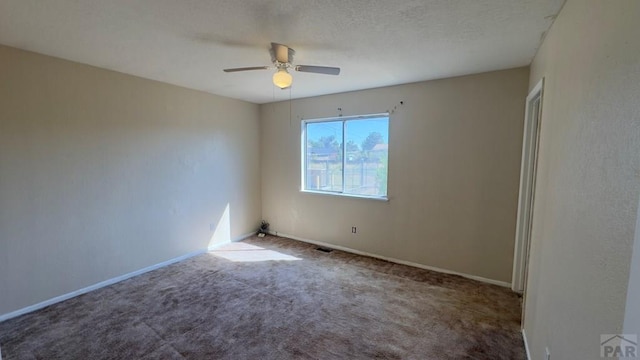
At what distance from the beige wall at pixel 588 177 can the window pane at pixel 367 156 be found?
216 centimetres

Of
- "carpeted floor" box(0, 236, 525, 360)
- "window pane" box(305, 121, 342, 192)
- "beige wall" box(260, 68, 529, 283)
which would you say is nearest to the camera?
"carpeted floor" box(0, 236, 525, 360)

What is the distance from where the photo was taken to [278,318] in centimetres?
257

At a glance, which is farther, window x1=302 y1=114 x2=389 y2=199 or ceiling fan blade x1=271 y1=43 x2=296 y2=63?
window x1=302 y1=114 x2=389 y2=199

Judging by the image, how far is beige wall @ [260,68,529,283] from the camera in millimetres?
3076

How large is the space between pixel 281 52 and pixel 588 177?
2.17m

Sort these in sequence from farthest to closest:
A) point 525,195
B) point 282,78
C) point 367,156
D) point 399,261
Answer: point 367,156
point 399,261
point 525,195
point 282,78

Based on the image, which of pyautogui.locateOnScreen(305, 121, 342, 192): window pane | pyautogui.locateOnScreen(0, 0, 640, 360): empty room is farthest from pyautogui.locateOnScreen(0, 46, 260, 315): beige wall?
pyautogui.locateOnScreen(305, 121, 342, 192): window pane

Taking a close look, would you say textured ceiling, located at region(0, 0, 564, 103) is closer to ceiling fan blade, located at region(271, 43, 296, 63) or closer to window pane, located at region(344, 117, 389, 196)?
ceiling fan blade, located at region(271, 43, 296, 63)

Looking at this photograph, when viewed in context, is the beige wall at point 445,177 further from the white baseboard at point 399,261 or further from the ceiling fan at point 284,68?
the ceiling fan at point 284,68

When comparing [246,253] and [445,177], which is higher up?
[445,177]

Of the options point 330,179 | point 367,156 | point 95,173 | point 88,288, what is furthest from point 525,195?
point 88,288

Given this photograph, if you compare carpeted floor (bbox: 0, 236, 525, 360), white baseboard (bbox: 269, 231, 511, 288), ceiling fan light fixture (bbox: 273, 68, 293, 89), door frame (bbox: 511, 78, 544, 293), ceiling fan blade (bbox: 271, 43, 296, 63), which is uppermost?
ceiling fan blade (bbox: 271, 43, 296, 63)

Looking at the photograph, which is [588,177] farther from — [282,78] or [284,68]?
[284,68]

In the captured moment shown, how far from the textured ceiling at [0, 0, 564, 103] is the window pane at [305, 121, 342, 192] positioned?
1475 mm
